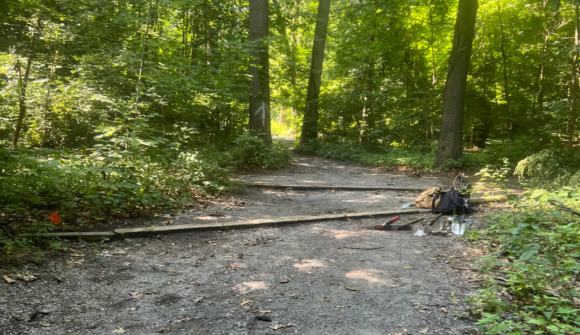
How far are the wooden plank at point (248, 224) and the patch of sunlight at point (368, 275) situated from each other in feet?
6.98

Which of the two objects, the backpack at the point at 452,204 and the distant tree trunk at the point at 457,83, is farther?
the distant tree trunk at the point at 457,83

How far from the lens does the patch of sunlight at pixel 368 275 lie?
12.6ft

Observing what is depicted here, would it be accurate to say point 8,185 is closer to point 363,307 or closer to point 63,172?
point 63,172

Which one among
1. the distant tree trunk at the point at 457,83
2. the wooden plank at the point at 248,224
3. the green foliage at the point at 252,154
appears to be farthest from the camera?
the distant tree trunk at the point at 457,83

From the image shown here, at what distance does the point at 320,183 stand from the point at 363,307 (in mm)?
6760

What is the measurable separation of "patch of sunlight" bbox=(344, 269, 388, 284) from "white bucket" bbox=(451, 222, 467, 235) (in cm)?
214

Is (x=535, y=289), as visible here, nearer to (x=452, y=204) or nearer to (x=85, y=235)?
(x=452, y=204)

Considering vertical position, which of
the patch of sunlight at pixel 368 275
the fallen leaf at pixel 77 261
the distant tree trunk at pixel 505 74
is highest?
the distant tree trunk at pixel 505 74

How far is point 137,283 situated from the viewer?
3607mm

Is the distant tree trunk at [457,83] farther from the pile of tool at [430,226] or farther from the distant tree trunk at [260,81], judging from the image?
the pile of tool at [430,226]

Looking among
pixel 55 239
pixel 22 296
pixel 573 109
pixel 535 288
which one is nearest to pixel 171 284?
pixel 22 296

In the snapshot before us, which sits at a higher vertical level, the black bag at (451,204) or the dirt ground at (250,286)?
the black bag at (451,204)

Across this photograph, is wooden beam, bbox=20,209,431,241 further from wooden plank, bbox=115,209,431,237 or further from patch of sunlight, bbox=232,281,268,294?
patch of sunlight, bbox=232,281,268,294

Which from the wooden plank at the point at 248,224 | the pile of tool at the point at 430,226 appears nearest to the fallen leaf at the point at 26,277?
the wooden plank at the point at 248,224
